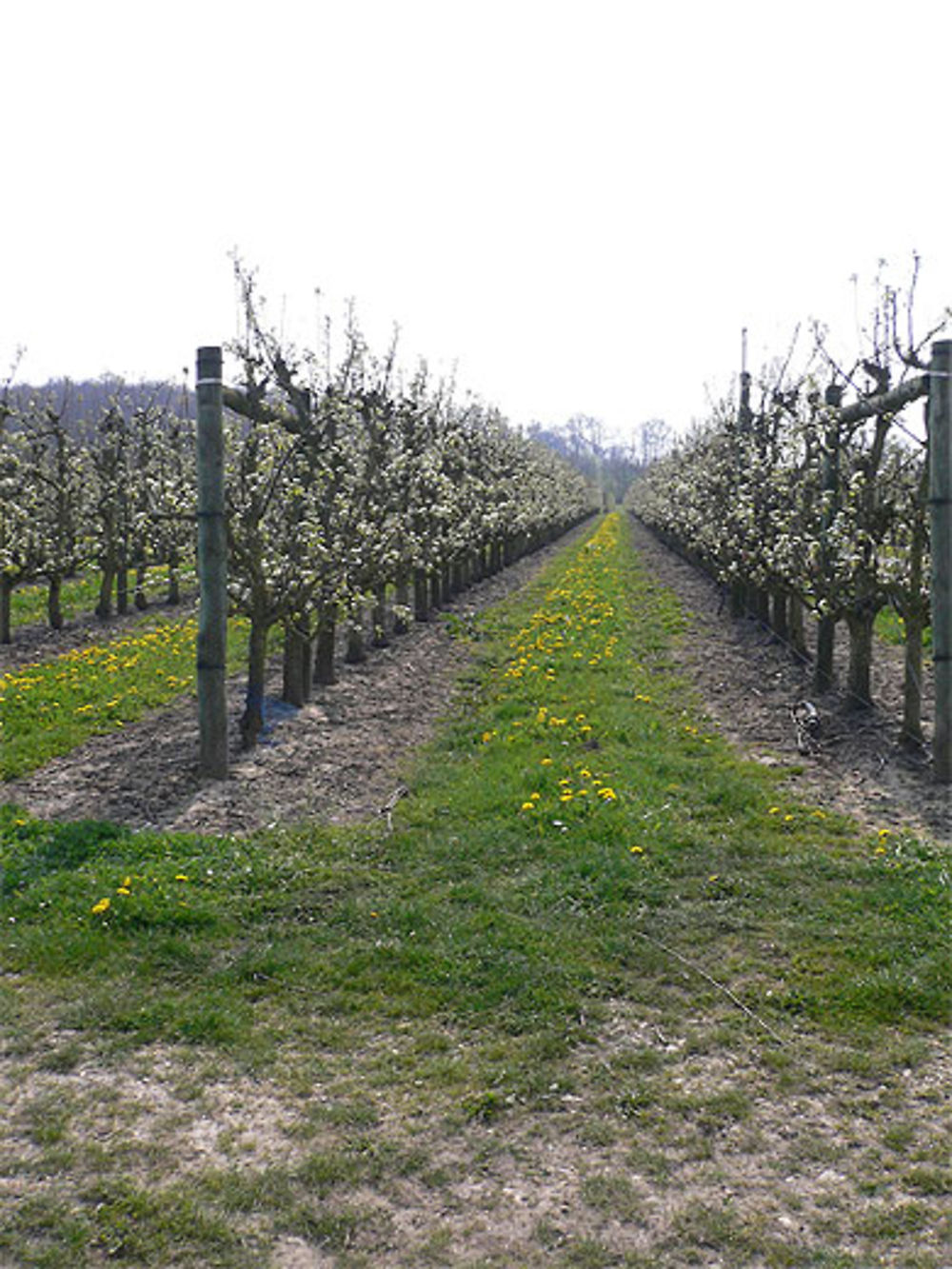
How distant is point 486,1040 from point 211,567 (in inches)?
246

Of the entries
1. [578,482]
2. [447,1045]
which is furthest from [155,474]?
[578,482]

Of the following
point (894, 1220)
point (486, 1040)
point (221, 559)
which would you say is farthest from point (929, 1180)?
point (221, 559)

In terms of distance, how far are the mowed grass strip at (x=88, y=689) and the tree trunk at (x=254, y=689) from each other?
2.16 metres

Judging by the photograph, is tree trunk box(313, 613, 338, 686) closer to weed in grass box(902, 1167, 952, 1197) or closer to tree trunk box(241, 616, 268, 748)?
tree trunk box(241, 616, 268, 748)

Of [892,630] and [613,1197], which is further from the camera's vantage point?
[892,630]

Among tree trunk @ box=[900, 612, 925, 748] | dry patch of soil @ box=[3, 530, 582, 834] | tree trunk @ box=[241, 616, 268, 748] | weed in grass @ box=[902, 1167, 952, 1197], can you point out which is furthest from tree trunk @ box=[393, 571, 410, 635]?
weed in grass @ box=[902, 1167, 952, 1197]

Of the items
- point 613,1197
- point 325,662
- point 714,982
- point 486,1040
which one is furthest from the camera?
point 325,662

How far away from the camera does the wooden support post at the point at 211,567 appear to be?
402 inches

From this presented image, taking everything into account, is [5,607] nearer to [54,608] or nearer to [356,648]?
[54,608]

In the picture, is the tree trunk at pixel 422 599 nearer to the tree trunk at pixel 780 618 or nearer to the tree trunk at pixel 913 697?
the tree trunk at pixel 780 618

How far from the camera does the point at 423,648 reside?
19.5m

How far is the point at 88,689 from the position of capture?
14.4 m

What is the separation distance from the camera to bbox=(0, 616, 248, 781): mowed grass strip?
1180 cm

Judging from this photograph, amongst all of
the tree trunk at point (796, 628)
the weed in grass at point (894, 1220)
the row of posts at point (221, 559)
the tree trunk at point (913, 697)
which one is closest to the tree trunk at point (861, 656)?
the tree trunk at point (913, 697)
